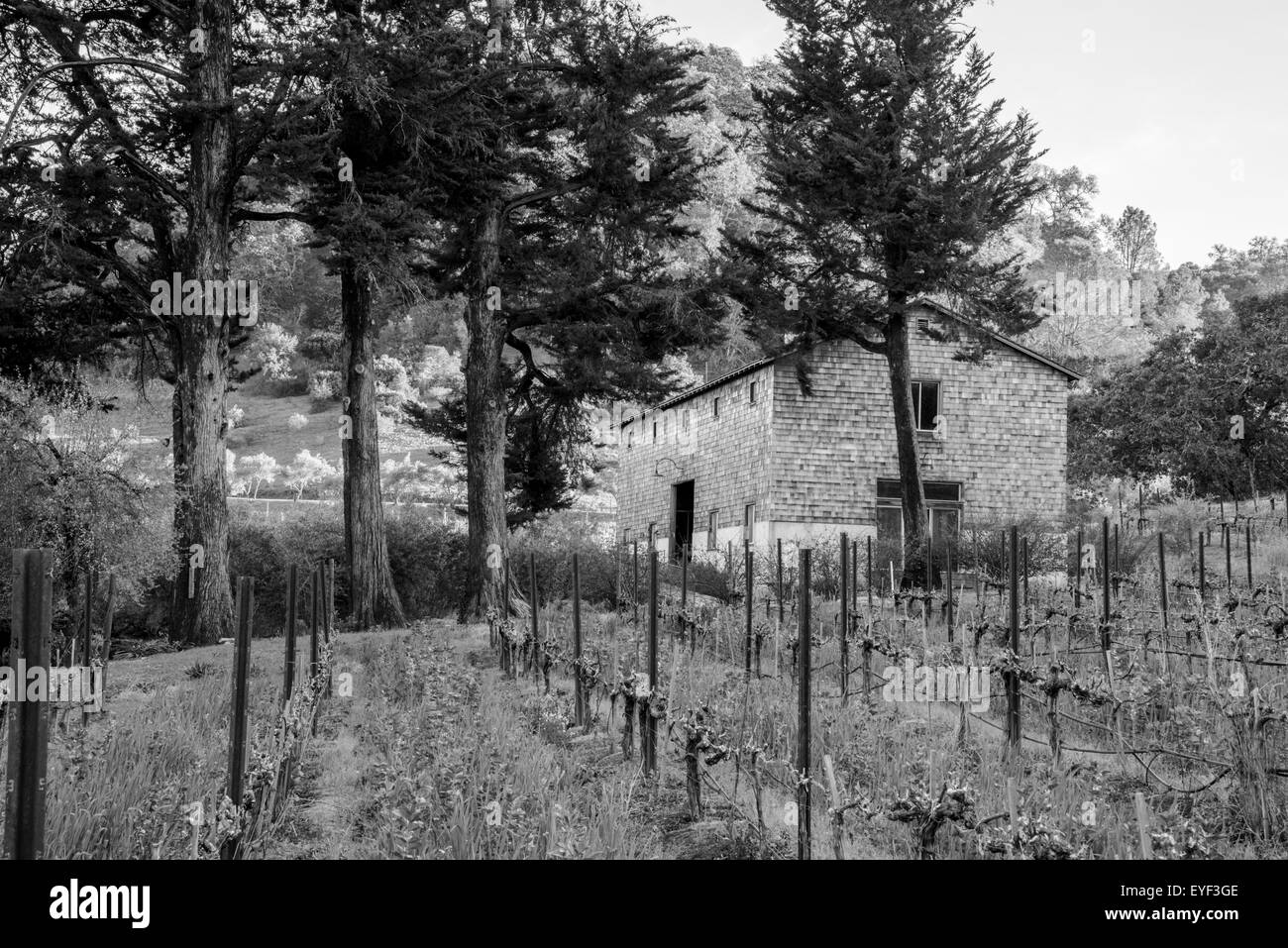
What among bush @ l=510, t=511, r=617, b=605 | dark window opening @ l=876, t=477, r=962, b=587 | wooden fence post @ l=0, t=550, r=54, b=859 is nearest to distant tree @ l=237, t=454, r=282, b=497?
bush @ l=510, t=511, r=617, b=605

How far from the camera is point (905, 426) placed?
87.3 feet

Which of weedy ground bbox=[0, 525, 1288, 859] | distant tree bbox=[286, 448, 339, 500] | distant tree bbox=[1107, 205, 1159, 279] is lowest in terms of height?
weedy ground bbox=[0, 525, 1288, 859]

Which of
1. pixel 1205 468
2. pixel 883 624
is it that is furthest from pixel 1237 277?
pixel 883 624

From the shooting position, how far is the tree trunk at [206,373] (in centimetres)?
1866

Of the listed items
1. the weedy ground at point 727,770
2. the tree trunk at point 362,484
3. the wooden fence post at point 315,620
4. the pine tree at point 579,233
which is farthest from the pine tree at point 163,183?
the wooden fence post at point 315,620

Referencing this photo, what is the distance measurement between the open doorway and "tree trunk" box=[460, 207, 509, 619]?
14434 mm

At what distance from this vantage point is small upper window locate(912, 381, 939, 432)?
29.8 m

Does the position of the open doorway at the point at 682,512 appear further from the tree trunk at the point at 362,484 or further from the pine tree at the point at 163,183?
the pine tree at the point at 163,183

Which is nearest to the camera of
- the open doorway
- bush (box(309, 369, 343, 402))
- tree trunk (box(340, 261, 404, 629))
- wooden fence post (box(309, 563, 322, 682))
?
wooden fence post (box(309, 563, 322, 682))

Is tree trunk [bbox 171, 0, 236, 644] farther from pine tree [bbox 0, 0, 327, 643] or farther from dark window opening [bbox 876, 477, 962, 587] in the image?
dark window opening [bbox 876, 477, 962, 587]

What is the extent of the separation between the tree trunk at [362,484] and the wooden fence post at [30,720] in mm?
16811

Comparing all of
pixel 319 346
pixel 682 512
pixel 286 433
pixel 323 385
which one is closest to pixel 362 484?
pixel 682 512

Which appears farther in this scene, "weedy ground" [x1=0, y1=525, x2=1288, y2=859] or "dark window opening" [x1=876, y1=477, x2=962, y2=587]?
"dark window opening" [x1=876, y1=477, x2=962, y2=587]
